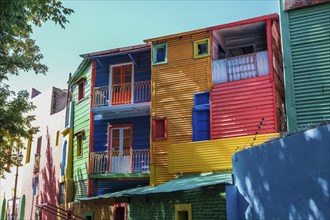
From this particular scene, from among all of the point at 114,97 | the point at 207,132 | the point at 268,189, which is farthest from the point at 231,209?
the point at 114,97

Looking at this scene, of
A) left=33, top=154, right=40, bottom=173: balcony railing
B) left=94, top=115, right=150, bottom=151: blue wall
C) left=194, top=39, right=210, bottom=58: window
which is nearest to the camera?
left=194, top=39, right=210, bottom=58: window

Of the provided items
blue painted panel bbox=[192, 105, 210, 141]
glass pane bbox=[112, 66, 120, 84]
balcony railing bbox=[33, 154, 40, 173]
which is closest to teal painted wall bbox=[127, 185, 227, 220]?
blue painted panel bbox=[192, 105, 210, 141]

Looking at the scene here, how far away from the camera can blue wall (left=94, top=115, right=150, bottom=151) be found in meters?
19.2

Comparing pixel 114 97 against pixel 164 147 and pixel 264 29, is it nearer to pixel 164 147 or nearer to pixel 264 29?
pixel 164 147

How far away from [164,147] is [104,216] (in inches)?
157

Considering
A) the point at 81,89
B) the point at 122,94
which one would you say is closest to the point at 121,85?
the point at 122,94

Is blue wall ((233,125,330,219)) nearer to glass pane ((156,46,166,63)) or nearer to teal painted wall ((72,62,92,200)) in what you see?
glass pane ((156,46,166,63))

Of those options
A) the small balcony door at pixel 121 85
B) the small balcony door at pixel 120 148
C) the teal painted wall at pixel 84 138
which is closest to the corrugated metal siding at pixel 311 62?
the small balcony door at pixel 121 85

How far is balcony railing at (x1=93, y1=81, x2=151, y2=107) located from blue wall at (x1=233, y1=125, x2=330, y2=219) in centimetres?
870

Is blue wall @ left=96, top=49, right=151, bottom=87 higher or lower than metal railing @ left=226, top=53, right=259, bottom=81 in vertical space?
higher

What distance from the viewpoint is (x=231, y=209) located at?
11.4 metres

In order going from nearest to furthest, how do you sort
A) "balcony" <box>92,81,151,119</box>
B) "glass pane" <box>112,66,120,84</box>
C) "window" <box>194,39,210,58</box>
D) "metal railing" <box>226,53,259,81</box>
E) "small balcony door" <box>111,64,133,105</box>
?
1. "metal railing" <box>226,53,259,81</box>
2. "window" <box>194,39,210,58</box>
3. "balcony" <box>92,81,151,119</box>
4. "small balcony door" <box>111,64,133,105</box>
5. "glass pane" <box>112,66,120,84</box>

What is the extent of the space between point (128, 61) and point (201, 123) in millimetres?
5675

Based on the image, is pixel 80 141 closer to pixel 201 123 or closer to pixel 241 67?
pixel 201 123
